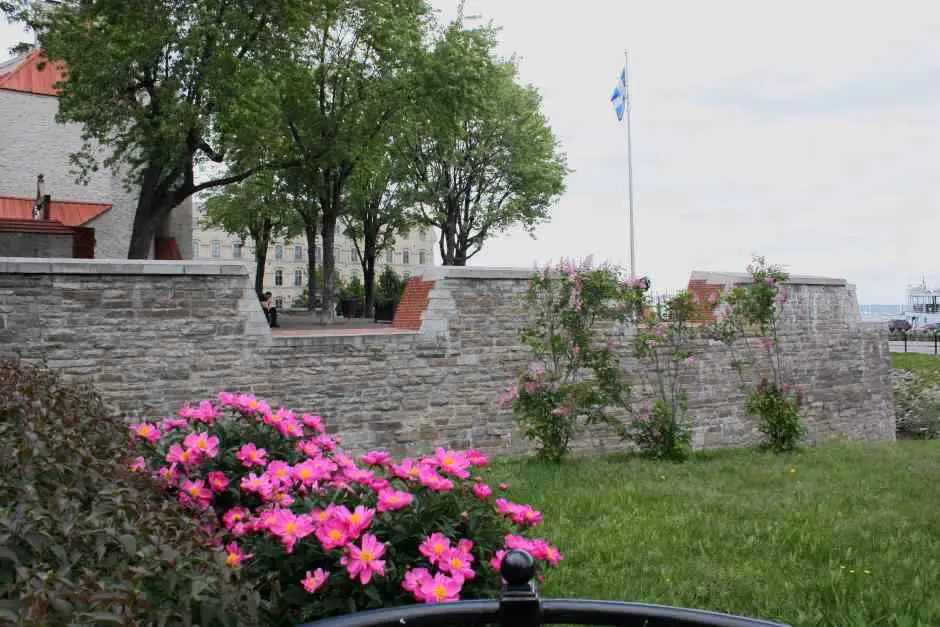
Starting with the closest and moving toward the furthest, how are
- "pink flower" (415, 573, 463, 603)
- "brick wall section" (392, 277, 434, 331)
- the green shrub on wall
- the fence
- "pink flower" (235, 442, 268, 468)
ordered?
the green shrub on wall, "pink flower" (415, 573, 463, 603), "pink flower" (235, 442, 268, 468), "brick wall section" (392, 277, 434, 331), the fence

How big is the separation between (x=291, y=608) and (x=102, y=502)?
0.82 meters

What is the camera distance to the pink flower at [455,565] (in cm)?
285

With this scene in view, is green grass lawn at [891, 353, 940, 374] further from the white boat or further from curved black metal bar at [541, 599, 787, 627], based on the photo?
the white boat

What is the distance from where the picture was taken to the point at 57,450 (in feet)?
10.6

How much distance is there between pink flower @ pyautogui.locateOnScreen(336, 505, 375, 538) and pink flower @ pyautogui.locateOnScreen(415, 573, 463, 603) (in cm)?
31

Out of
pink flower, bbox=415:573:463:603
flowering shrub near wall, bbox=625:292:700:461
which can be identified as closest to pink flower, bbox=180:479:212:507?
pink flower, bbox=415:573:463:603

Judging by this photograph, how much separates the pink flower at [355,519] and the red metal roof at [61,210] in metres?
21.0

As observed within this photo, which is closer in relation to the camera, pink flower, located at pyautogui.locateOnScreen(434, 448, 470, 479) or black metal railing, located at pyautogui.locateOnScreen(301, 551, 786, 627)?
black metal railing, located at pyautogui.locateOnScreen(301, 551, 786, 627)

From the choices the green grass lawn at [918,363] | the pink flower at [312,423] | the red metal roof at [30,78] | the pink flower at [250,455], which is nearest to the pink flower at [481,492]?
the pink flower at [250,455]

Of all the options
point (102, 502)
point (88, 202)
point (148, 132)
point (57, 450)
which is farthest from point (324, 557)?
point (88, 202)

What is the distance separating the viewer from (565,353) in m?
10.0

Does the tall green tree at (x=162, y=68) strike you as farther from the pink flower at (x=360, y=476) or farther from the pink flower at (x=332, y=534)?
the pink flower at (x=332, y=534)

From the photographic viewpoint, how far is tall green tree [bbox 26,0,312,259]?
1730 cm

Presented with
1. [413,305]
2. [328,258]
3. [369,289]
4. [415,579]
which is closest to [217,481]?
[415,579]
